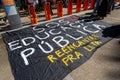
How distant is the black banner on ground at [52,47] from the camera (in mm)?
3798

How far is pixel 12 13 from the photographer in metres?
6.61

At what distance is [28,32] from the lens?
20.9 ft

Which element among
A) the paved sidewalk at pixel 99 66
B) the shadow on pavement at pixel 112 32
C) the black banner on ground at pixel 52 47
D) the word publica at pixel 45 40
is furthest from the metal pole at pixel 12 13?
the shadow on pavement at pixel 112 32

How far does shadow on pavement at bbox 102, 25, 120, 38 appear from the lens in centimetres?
543

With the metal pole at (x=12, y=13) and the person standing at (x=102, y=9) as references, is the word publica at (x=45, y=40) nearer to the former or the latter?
the metal pole at (x=12, y=13)

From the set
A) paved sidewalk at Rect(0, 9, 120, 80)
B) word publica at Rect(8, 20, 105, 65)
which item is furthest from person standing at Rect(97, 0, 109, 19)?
paved sidewalk at Rect(0, 9, 120, 80)

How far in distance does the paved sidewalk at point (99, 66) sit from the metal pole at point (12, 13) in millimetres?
2265

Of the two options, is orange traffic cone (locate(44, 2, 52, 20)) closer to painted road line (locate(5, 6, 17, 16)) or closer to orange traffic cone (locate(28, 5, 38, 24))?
orange traffic cone (locate(28, 5, 38, 24))

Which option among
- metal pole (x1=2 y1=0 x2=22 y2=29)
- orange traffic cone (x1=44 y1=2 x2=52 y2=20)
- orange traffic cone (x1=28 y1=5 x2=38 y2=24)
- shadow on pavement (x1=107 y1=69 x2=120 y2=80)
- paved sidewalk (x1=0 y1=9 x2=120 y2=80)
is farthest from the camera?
orange traffic cone (x1=44 y1=2 x2=52 y2=20)

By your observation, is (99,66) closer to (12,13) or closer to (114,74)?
(114,74)

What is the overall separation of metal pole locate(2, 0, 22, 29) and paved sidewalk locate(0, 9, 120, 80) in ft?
7.43

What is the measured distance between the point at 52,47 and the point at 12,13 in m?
3.13

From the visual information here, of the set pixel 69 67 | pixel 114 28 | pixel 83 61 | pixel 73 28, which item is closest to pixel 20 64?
pixel 69 67

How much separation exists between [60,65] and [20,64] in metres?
1.26
